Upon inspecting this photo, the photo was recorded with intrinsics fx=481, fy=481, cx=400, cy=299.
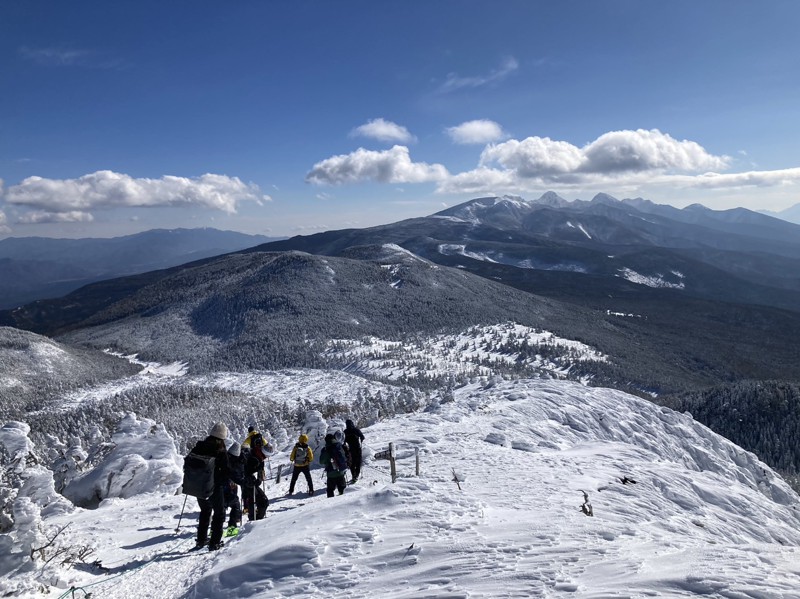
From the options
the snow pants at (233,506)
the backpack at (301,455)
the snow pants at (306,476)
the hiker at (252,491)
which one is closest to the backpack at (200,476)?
the snow pants at (233,506)

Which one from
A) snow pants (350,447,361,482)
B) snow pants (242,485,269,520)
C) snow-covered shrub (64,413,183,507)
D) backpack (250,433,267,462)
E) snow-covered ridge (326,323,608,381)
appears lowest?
snow-covered ridge (326,323,608,381)

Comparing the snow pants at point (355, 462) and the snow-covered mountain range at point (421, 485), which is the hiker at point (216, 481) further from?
the snow pants at point (355, 462)

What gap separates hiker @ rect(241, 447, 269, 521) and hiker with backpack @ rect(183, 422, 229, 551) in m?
1.94

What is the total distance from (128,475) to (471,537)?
55.1 ft

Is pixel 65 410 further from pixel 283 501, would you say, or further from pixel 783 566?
pixel 783 566

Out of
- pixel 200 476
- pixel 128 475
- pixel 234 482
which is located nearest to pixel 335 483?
pixel 234 482

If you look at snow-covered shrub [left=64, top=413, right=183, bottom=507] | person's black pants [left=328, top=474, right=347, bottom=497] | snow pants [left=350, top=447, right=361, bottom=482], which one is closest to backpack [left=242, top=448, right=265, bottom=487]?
person's black pants [left=328, top=474, right=347, bottom=497]

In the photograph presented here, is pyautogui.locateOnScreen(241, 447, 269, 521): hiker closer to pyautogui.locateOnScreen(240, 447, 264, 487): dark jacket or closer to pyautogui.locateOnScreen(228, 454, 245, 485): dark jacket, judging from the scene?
pyautogui.locateOnScreen(240, 447, 264, 487): dark jacket

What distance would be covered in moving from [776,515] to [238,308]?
128 metres

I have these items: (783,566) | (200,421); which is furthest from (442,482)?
(200,421)

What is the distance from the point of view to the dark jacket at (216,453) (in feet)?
37.1

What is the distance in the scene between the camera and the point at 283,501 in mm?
15945

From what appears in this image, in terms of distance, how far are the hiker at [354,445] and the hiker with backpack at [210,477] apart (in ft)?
19.9

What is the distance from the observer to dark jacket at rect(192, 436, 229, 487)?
11.3 m
